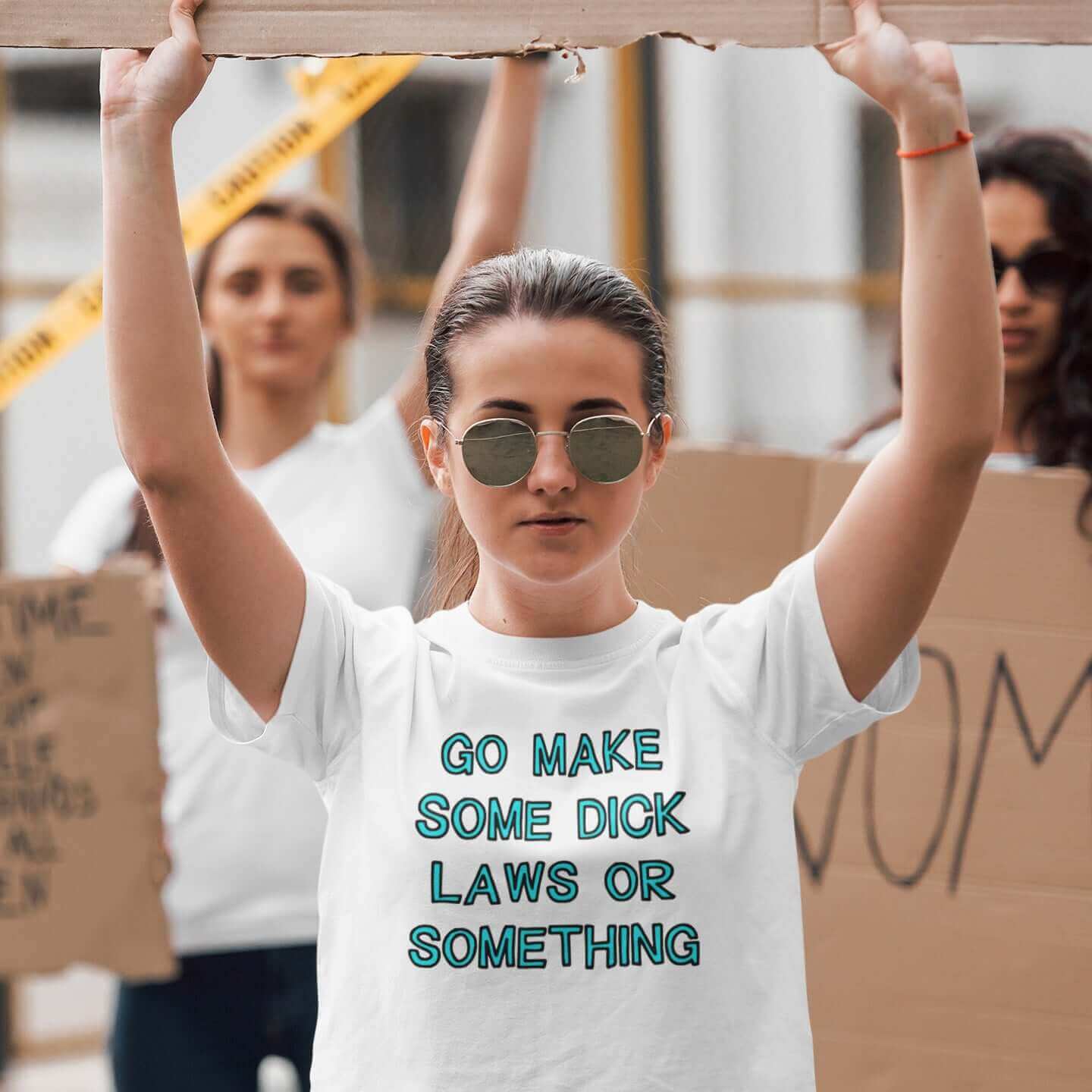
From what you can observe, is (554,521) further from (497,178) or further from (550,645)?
(497,178)

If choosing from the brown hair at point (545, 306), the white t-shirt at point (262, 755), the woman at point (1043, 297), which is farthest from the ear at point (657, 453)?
the white t-shirt at point (262, 755)

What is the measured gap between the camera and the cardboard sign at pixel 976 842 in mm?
2076

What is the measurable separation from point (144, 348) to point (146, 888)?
4.56 feet

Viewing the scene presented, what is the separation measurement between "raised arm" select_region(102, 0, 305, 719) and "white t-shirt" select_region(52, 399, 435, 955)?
104cm

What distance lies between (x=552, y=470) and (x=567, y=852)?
337 mm

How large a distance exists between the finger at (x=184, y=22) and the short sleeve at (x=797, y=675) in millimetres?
703

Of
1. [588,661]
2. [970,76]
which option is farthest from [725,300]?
[588,661]

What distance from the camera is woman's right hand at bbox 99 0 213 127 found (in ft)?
4.35

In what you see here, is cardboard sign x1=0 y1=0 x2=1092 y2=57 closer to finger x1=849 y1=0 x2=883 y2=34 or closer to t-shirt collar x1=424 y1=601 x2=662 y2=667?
finger x1=849 y1=0 x2=883 y2=34

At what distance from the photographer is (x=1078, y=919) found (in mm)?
2061

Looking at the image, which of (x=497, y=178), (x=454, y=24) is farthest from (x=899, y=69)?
(x=497, y=178)

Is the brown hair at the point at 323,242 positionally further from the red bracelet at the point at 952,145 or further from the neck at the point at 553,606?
the red bracelet at the point at 952,145

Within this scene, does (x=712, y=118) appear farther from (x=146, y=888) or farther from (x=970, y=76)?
(x=146, y=888)

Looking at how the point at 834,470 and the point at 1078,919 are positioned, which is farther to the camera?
the point at 834,470
